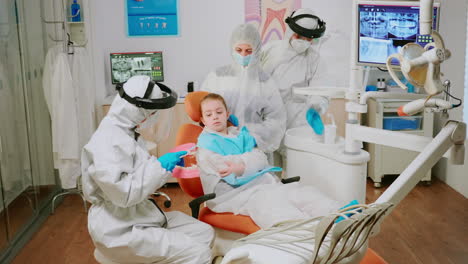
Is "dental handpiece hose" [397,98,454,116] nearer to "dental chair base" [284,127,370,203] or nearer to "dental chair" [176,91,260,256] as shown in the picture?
"dental chair base" [284,127,370,203]

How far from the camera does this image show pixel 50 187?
4.13 m

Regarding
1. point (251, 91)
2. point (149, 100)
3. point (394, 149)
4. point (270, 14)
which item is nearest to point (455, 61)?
point (394, 149)

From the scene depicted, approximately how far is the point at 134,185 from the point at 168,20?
297 centimetres

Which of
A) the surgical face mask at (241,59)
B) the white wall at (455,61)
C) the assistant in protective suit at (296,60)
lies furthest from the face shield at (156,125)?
the white wall at (455,61)

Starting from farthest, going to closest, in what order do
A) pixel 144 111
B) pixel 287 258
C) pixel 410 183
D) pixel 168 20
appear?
pixel 168 20
pixel 144 111
pixel 410 183
pixel 287 258

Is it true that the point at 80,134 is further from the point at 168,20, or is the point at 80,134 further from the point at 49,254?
the point at 168,20

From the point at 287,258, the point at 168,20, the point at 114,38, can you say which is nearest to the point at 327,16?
the point at 168,20

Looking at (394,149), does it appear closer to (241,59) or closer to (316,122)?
(316,122)

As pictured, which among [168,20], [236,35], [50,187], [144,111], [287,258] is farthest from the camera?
[168,20]

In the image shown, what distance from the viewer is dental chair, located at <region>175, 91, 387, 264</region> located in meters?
2.34

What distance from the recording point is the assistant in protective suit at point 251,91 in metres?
2.79

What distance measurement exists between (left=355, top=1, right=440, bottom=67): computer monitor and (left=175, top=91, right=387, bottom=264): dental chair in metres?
0.74

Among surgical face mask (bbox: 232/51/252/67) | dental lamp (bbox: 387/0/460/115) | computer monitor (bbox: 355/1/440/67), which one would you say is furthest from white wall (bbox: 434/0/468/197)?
dental lamp (bbox: 387/0/460/115)

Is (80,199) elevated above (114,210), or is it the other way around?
(114,210)
